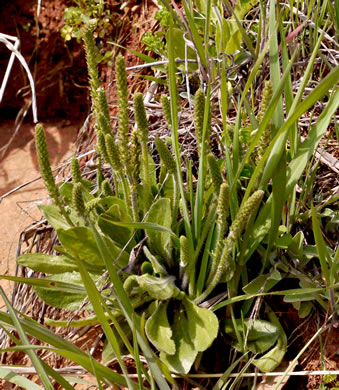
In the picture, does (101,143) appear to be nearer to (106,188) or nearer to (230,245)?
(106,188)

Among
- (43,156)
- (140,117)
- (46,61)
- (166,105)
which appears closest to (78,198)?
(43,156)

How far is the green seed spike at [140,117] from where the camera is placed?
1155mm

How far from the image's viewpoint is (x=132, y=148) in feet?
4.27

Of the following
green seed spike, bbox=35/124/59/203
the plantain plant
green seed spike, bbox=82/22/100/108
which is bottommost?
the plantain plant

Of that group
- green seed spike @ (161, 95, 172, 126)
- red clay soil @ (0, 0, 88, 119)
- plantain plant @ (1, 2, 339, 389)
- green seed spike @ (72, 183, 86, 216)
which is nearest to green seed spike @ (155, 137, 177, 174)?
plantain plant @ (1, 2, 339, 389)

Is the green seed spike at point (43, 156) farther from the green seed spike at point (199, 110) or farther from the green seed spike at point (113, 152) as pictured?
the green seed spike at point (199, 110)

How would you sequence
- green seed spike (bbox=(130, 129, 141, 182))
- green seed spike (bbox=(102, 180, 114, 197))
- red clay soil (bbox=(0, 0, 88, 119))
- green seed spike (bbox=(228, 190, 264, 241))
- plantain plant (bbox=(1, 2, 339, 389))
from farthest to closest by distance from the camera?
red clay soil (bbox=(0, 0, 88, 119)) < green seed spike (bbox=(102, 180, 114, 197)) < green seed spike (bbox=(130, 129, 141, 182)) < plantain plant (bbox=(1, 2, 339, 389)) < green seed spike (bbox=(228, 190, 264, 241))

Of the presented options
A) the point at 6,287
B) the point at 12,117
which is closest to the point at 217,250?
the point at 6,287

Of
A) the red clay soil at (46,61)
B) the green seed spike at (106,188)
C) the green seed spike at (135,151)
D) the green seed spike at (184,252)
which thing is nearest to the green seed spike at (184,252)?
the green seed spike at (184,252)

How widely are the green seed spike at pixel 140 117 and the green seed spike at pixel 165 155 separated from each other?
4cm

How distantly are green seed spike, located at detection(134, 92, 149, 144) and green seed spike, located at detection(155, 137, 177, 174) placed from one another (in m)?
0.04

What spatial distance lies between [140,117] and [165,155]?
0.39 ft

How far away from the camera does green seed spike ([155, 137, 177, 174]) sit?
48.5 inches

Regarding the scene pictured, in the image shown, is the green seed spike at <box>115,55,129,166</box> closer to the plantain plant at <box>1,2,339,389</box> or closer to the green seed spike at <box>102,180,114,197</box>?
the plantain plant at <box>1,2,339,389</box>
